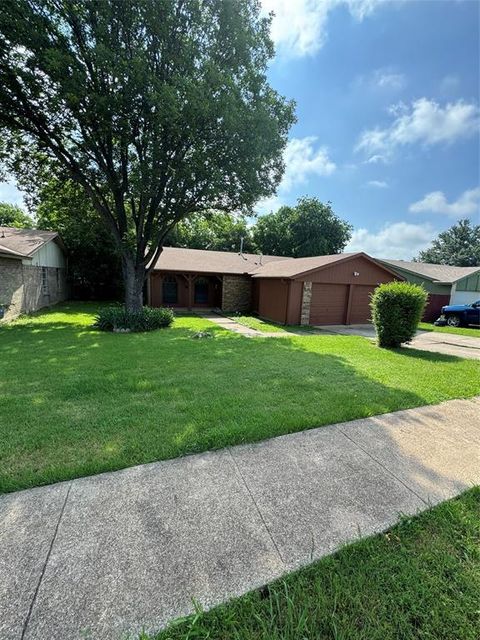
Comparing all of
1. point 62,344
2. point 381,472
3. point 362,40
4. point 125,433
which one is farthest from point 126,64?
point 381,472

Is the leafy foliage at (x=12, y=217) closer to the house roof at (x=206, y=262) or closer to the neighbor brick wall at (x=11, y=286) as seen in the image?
the house roof at (x=206, y=262)

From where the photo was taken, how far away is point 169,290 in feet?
59.8

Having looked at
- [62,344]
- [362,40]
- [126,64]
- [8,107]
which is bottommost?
[62,344]

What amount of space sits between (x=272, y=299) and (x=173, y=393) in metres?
11.2

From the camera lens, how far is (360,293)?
49.8 feet

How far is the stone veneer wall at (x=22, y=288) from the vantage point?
11992mm

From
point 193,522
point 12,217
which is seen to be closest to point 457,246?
point 193,522

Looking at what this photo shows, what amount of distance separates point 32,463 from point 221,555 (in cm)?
209

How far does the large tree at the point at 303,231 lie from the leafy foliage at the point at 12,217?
24639mm

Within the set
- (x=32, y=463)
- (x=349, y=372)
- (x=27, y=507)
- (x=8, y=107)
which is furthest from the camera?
(x=8, y=107)

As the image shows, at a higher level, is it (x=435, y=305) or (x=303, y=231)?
(x=303, y=231)

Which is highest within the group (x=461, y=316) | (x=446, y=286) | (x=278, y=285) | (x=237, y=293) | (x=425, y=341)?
(x=446, y=286)

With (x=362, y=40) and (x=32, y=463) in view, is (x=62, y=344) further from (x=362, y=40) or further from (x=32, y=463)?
(x=362, y=40)

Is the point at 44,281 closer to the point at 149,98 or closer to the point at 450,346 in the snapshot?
the point at 149,98
